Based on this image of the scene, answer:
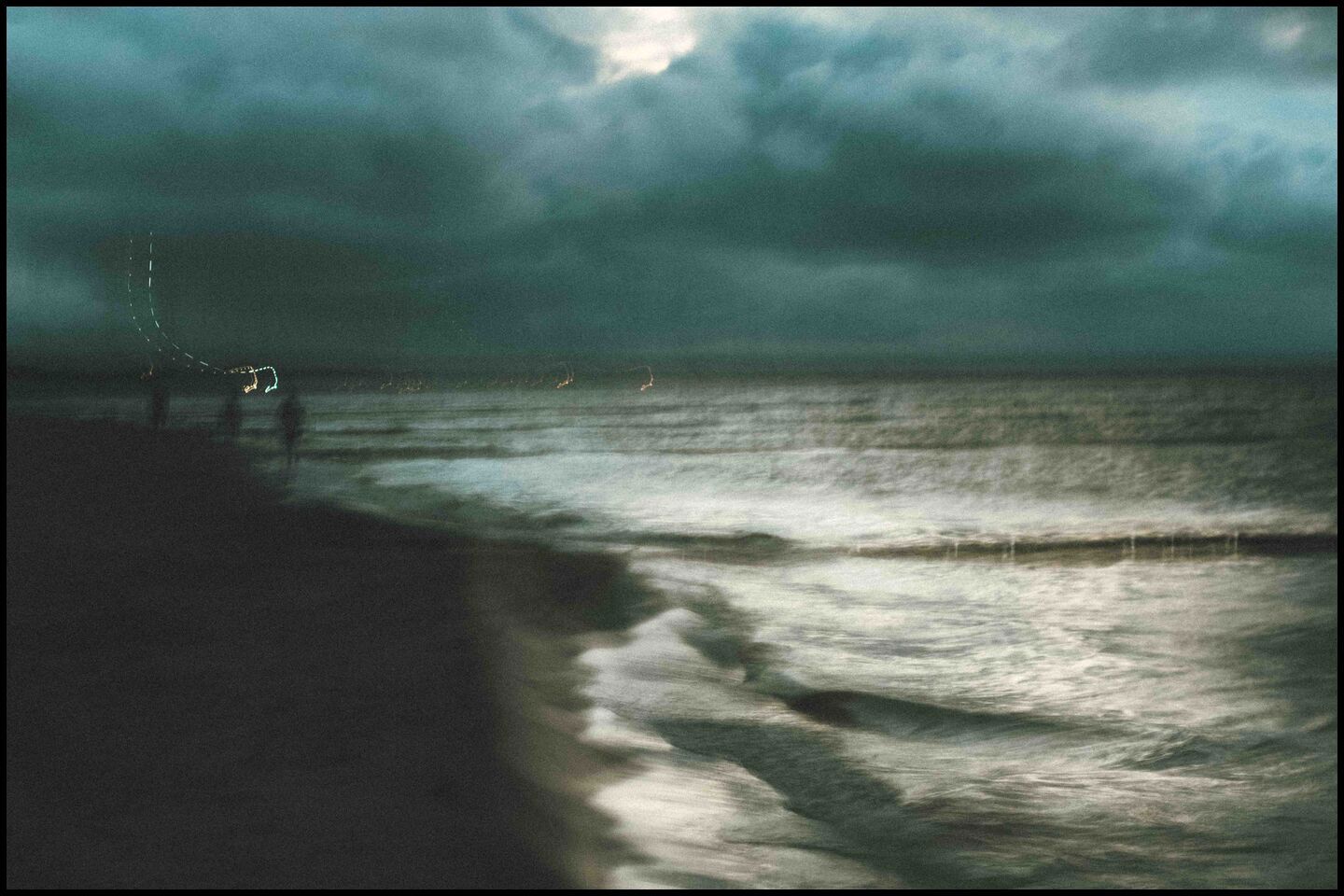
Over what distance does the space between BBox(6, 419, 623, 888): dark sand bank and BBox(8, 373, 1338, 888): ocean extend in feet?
2.00

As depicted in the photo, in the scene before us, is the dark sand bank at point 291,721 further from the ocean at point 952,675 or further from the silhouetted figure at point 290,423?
the silhouetted figure at point 290,423

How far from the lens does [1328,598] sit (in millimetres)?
12602

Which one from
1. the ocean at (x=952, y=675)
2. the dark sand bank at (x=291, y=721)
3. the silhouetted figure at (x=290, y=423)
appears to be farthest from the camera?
the silhouetted figure at (x=290, y=423)

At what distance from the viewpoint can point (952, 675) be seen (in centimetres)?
864

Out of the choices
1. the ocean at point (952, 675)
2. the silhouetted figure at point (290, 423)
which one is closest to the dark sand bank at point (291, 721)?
the ocean at point (952, 675)

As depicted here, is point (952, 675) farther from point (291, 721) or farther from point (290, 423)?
point (290, 423)

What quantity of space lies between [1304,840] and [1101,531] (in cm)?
1359

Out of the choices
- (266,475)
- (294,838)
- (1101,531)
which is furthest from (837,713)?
(266,475)

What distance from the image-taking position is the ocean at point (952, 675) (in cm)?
526

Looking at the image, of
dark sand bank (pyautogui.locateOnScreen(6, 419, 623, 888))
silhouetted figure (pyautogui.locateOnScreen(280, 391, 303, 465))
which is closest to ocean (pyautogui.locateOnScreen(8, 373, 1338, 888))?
Answer: dark sand bank (pyautogui.locateOnScreen(6, 419, 623, 888))

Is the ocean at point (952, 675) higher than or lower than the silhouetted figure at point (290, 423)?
lower

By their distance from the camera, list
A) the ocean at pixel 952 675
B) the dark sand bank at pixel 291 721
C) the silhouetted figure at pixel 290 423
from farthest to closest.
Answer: the silhouetted figure at pixel 290 423
the ocean at pixel 952 675
the dark sand bank at pixel 291 721

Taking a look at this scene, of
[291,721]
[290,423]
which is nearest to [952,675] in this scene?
[291,721]

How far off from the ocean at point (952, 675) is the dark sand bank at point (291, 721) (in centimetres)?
61
